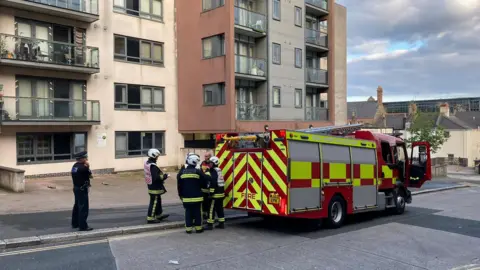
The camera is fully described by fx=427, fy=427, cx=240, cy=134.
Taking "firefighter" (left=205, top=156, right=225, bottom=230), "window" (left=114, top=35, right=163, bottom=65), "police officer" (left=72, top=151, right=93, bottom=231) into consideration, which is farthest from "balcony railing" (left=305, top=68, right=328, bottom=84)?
"police officer" (left=72, top=151, right=93, bottom=231)

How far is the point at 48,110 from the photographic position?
→ 64.8 ft

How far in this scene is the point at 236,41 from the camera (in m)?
25.6

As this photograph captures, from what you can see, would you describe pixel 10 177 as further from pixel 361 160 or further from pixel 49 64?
pixel 361 160

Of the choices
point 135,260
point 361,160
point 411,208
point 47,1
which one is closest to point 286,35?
point 47,1

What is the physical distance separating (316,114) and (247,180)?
2128 centimetres

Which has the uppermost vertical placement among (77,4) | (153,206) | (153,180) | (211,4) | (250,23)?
(211,4)

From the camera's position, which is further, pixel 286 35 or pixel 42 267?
pixel 286 35

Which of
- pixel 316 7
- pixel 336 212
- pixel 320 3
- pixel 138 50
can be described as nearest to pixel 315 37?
pixel 316 7

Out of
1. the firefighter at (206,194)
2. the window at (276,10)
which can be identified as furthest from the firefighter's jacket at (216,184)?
the window at (276,10)

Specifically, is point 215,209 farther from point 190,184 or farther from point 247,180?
point 190,184

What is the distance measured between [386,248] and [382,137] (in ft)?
16.8

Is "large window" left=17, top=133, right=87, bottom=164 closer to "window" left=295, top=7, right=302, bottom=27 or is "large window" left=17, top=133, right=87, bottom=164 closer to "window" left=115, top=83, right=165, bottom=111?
"window" left=115, top=83, right=165, bottom=111

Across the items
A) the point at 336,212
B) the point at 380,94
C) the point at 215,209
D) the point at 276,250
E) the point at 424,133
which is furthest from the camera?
the point at 380,94

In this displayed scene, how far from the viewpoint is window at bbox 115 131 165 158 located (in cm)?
2336
